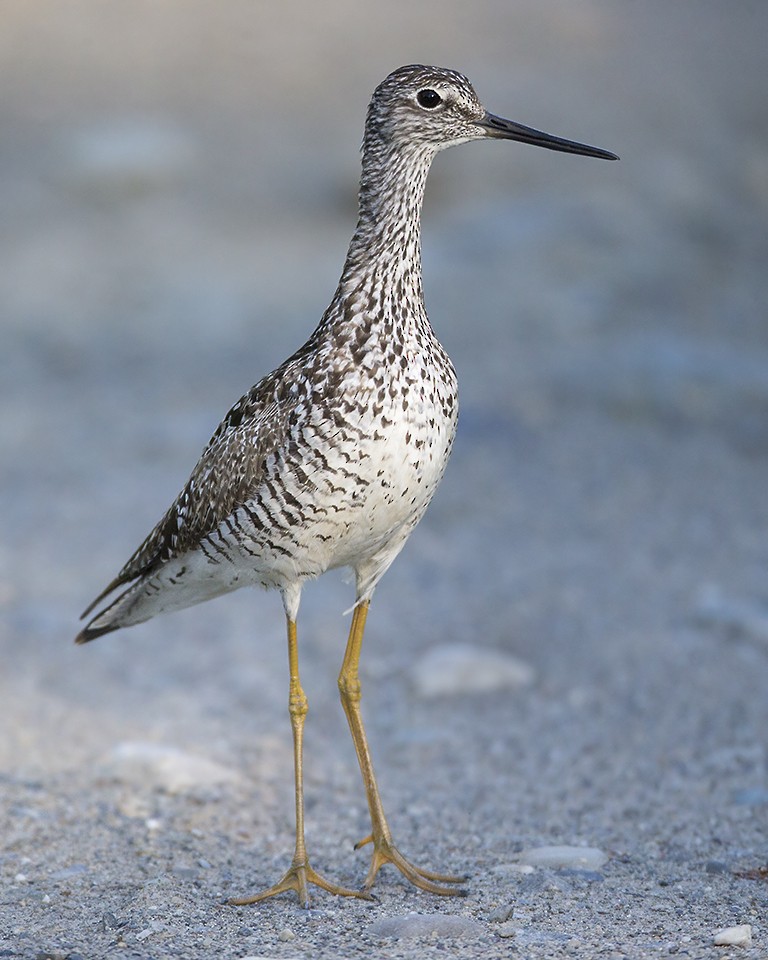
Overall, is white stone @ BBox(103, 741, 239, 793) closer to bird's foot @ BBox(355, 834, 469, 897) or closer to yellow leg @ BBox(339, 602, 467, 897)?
yellow leg @ BBox(339, 602, 467, 897)

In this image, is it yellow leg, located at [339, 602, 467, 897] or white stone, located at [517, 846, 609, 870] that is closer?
yellow leg, located at [339, 602, 467, 897]

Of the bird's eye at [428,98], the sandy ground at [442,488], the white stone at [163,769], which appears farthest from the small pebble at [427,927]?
the bird's eye at [428,98]

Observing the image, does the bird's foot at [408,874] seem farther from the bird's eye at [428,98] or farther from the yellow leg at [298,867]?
the bird's eye at [428,98]

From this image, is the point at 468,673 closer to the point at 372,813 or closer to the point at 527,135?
the point at 372,813

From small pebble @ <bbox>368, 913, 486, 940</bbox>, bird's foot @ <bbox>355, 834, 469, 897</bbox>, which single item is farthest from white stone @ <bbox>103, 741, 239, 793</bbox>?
small pebble @ <bbox>368, 913, 486, 940</bbox>

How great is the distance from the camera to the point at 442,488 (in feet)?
35.8

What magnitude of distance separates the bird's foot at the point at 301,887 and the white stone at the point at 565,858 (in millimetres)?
749

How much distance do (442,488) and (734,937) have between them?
6.43 metres

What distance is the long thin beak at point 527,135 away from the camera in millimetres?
5488

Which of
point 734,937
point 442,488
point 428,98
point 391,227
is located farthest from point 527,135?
point 442,488

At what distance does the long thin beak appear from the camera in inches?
216

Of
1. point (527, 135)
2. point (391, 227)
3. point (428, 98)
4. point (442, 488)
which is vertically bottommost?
point (391, 227)

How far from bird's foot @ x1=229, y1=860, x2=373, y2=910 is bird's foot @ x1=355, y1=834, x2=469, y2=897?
0.26 feet

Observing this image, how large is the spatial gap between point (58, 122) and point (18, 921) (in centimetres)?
1435
